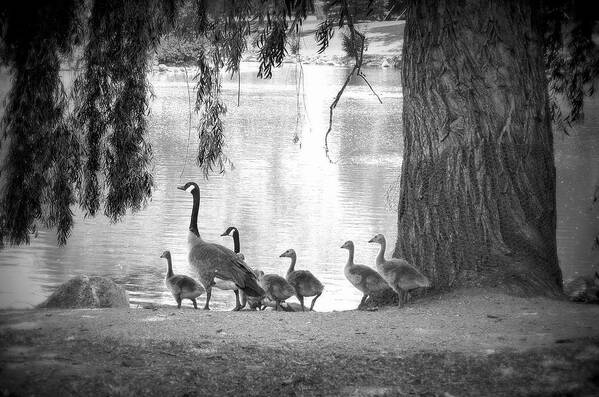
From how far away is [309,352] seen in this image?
19.0 ft

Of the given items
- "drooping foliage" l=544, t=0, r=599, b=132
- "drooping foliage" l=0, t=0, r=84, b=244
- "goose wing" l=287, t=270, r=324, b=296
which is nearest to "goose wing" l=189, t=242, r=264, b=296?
"goose wing" l=287, t=270, r=324, b=296

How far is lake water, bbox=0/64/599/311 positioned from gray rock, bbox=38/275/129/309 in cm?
177

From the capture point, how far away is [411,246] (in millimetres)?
8047

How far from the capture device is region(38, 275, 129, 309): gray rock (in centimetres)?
873

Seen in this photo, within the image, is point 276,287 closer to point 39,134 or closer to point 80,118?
point 80,118

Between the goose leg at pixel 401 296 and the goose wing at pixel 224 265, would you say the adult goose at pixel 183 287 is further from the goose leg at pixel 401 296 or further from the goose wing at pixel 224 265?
the goose leg at pixel 401 296

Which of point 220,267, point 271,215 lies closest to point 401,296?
point 220,267

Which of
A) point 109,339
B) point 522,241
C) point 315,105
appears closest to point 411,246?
point 522,241

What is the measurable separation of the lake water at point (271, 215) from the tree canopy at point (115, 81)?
1208 mm

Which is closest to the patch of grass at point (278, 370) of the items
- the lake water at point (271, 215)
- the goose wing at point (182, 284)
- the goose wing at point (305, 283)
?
the goose wing at point (305, 283)

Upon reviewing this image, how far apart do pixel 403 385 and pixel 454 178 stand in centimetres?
301

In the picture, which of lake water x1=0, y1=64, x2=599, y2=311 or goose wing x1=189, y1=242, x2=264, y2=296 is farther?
lake water x1=0, y1=64, x2=599, y2=311

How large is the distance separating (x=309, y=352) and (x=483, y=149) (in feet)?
9.61

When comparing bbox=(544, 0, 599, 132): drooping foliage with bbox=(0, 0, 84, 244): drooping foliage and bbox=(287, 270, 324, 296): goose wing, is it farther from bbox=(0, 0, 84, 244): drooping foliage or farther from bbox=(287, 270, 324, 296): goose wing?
bbox=(0, 0, 84, 244): drooping foliage
